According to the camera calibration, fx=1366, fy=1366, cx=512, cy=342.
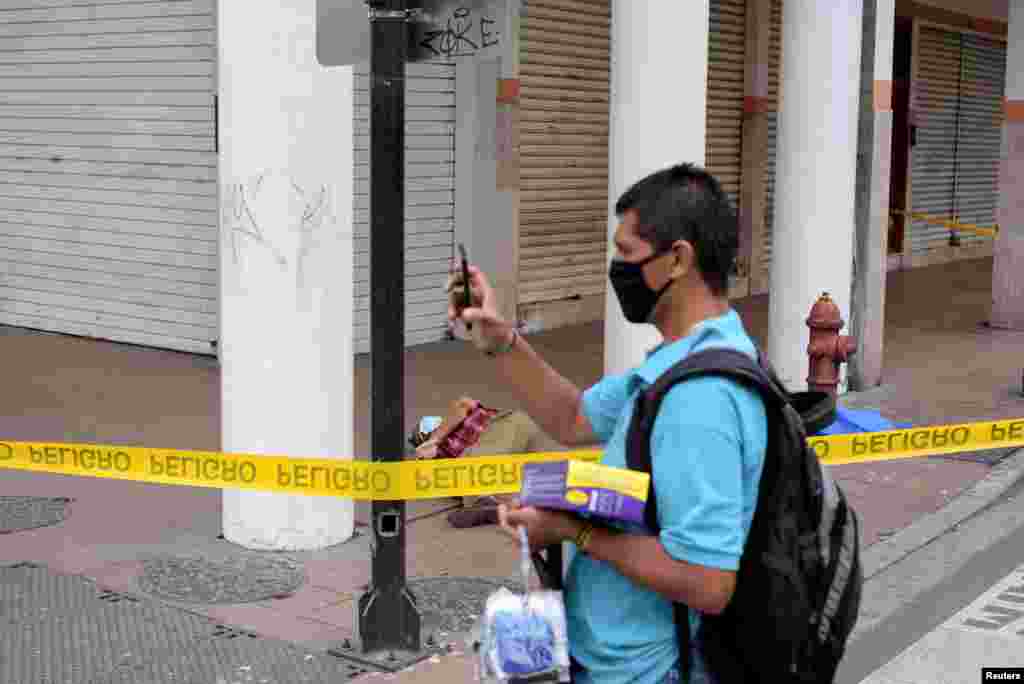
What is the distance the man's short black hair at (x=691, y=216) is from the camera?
8.86 feet

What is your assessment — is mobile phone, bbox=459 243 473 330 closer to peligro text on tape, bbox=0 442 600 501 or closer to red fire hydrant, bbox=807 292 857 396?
peligro text on tape, bbox=0 442 600 501

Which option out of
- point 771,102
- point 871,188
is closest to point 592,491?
point 871,188

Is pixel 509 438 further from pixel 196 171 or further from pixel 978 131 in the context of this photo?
pixel 978 131

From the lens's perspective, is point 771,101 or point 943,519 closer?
point 943,519

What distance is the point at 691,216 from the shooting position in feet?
8.85

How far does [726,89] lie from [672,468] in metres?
15.0

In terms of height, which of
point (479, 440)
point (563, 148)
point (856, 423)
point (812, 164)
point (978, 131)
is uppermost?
point (978, 131)

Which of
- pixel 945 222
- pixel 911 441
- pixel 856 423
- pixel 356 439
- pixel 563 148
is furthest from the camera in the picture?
pixel 945 222

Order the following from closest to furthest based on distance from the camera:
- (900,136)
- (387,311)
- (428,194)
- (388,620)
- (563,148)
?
(387,311)
(388,620)
(428,194)
(563,148)
(900,136)

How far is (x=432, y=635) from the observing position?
18.6 ft

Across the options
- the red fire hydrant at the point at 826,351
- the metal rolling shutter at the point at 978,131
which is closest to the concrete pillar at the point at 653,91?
the red fire hydrant at the point at 826,351

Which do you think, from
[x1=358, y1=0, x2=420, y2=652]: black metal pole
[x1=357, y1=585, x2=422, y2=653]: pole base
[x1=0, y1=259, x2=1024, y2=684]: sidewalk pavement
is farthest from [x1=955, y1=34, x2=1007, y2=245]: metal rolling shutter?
[x1=357, y1=585, x2=422, y2=653]: pole base

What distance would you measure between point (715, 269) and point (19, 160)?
38.6 feet

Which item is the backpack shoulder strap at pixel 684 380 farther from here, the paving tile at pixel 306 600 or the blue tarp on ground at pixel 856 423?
the blue tarp on ground at pixel 856 423
